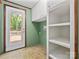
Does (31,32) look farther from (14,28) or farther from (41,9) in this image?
(41,9)

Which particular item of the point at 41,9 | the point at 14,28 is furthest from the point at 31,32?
the point at 41,9

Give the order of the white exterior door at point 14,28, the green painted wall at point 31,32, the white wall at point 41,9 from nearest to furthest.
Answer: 1. the white wall at point 41,9
2. the white exterior door at point 14,28
3. the green painted wall at point 31,32

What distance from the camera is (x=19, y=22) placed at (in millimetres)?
3916

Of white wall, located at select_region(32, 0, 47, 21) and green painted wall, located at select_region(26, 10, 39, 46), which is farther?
green painted wall, located at select_region(26, 10, 39, 46)

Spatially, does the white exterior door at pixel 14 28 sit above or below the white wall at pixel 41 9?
below

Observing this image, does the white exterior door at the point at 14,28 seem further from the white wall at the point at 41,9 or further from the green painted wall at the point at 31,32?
the white wall at the point at 41,9

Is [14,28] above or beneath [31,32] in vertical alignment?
above

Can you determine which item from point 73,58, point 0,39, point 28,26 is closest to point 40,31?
point 28,26

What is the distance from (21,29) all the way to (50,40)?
2.55 metres

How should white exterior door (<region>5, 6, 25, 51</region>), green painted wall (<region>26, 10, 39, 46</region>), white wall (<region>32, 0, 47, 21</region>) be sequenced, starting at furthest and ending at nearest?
1. green painted wall (<region>26, 10, 39, 46</region>)
2. white exterior door (<region>5, 6, 25, 51</region>)
3. white wall (<region>32, 0, 47, 21</region>)

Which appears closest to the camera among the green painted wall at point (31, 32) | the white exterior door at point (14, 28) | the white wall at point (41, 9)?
the white wall at point (41, 9)

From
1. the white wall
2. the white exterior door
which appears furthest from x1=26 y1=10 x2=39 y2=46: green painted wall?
the white wall

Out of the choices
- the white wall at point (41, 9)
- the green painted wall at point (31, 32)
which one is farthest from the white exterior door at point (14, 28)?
the white wall at point (41, 9)

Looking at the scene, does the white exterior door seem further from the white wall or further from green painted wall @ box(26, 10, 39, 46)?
the white wall
